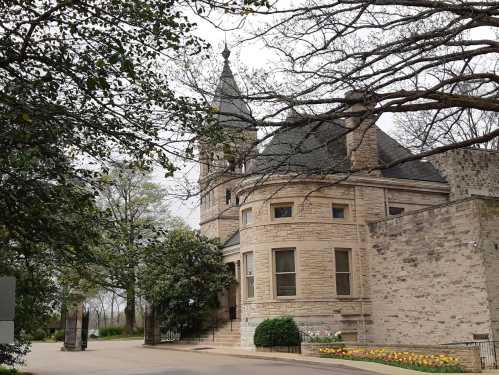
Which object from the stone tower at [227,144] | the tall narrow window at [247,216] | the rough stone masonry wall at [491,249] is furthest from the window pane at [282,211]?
the stone tower at [227,144]

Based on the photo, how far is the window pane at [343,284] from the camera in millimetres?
24844

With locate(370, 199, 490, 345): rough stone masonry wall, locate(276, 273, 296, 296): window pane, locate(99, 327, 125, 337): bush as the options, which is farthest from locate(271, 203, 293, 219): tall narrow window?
locate(99, 327, 125, 337): bush

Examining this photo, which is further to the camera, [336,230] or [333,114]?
[336,230]

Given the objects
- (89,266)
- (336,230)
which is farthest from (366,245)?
(89,266)

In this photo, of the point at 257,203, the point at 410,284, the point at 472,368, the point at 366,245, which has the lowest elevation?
the point at 472,368

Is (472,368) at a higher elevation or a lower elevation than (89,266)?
lower

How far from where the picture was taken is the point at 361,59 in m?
10.0

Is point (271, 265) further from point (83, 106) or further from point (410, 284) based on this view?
point (83, 106)

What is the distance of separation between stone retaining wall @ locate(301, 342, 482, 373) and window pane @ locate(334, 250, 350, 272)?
4305 millimetres

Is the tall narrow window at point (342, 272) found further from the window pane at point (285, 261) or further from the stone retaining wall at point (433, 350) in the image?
the stone retaining wall at point (433, 350)

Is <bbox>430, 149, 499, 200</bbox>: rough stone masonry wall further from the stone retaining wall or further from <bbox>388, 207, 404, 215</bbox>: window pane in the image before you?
the stone retaining wall

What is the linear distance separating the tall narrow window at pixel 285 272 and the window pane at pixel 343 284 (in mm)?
1908

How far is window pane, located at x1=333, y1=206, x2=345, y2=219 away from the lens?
84.1 ft

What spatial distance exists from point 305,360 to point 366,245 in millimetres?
7835
